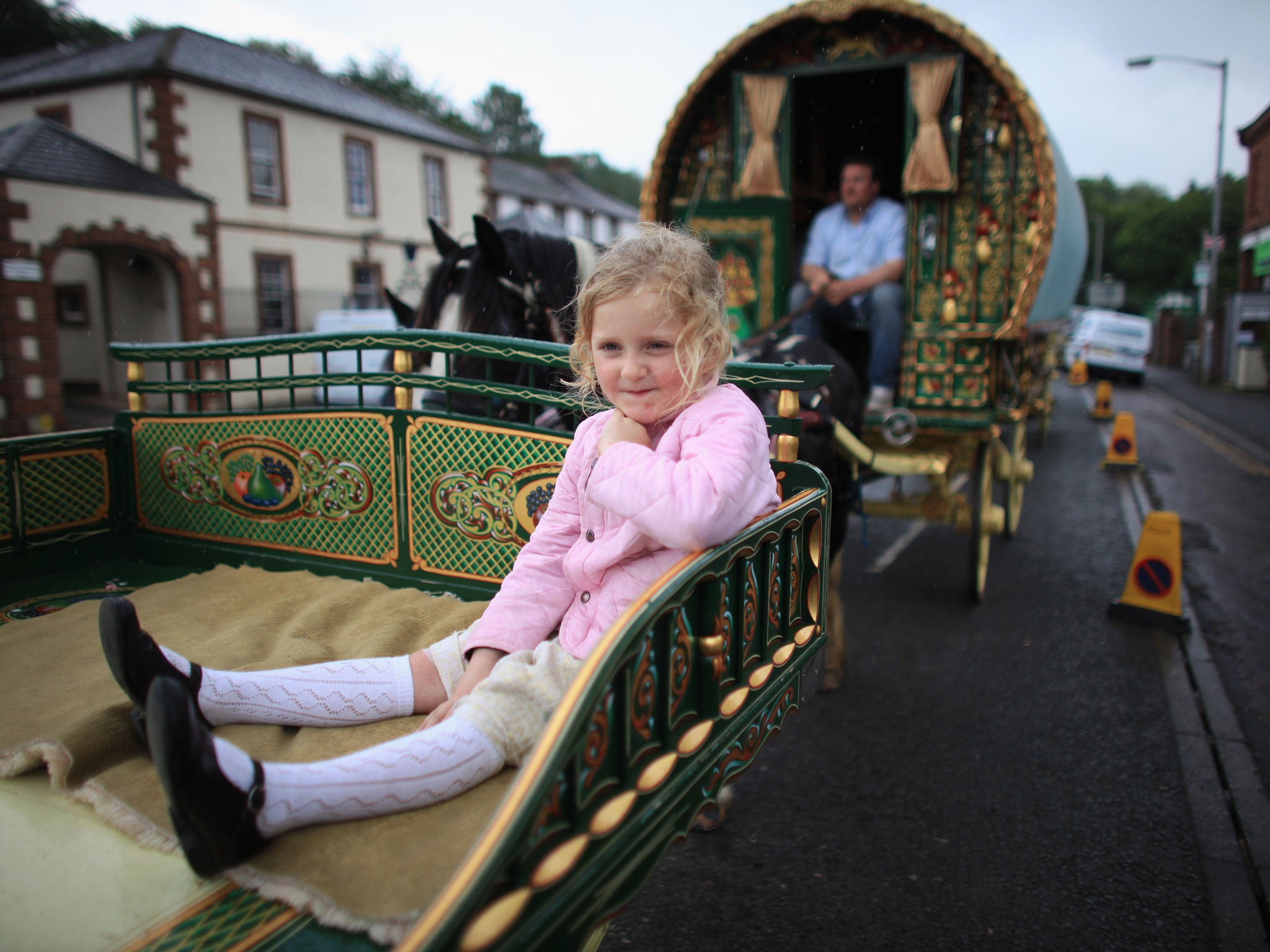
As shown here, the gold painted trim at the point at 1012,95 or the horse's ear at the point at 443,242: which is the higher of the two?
the gold painted trim at the point at 1012,95

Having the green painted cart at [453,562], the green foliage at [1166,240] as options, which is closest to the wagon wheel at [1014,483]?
the green painted cart at [453,562]

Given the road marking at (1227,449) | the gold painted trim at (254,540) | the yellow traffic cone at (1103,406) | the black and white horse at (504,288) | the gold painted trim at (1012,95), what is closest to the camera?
the gold painted trim at (254,540)

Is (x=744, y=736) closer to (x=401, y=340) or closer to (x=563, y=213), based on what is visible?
(x=401, y=340)

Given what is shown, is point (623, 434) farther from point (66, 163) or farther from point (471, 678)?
point (66, 163)

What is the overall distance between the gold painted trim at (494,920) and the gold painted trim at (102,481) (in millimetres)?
3081

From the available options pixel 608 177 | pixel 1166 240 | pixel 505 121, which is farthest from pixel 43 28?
pixel 1166 240

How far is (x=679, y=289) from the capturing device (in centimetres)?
182

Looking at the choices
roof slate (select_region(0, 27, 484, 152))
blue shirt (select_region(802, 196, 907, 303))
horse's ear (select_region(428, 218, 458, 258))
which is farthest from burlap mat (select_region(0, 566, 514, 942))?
roof slate (select_region(0, 27, 484, 152))

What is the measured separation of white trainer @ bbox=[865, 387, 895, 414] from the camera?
5727 millimetres

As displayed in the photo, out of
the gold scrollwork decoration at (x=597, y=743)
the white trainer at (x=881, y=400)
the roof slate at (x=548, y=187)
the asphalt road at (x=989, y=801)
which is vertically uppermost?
the roof slate at (x=548, y=187)

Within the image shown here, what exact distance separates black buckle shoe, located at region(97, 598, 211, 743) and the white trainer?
471cm

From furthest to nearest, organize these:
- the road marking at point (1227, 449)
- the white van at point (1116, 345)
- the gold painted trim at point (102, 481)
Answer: the white van at point (1116, 345), the road marking at point (1227, 449), the gold painted trim at point (102, 481)

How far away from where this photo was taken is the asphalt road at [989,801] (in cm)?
284

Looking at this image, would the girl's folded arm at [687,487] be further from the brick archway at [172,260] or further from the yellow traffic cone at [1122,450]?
the brick archway at [172,260]
